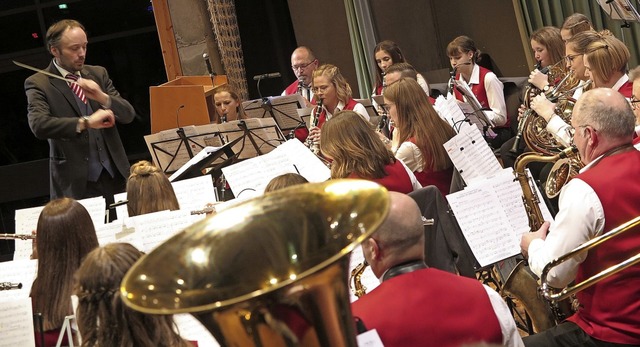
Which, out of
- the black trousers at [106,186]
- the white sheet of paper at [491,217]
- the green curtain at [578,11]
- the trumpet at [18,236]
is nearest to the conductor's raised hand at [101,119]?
the black trousers at [106,186]

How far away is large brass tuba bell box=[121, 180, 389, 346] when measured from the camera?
1.33 metres

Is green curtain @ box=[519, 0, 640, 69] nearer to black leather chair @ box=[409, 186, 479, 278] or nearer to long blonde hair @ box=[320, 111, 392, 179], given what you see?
long blonde hair @ box=[320, 111, 392, 179]

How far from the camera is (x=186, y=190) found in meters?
4.13

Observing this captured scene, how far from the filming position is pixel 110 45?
930 centimetres

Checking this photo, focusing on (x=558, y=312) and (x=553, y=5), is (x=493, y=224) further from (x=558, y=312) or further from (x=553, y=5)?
(x=553, y=5)

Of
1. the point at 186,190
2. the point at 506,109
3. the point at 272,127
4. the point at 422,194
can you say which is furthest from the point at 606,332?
the point at 506,109

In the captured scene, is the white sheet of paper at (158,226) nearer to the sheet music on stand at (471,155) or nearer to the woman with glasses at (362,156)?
the woman with glasses at (362,156)

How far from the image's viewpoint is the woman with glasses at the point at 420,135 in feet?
14.4

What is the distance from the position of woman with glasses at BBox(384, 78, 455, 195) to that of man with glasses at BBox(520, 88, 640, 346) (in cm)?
170

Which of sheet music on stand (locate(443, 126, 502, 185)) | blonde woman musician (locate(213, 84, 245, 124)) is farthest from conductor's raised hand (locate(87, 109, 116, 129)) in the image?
sheet music on stand (locate(443, 126, 502, 185))

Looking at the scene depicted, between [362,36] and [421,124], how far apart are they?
14.5 ft

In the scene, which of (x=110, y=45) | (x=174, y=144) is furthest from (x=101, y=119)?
(x=110, y=45)

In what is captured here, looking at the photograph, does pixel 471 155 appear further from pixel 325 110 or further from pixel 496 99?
pixel 496 99

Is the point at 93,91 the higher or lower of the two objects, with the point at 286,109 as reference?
higher
